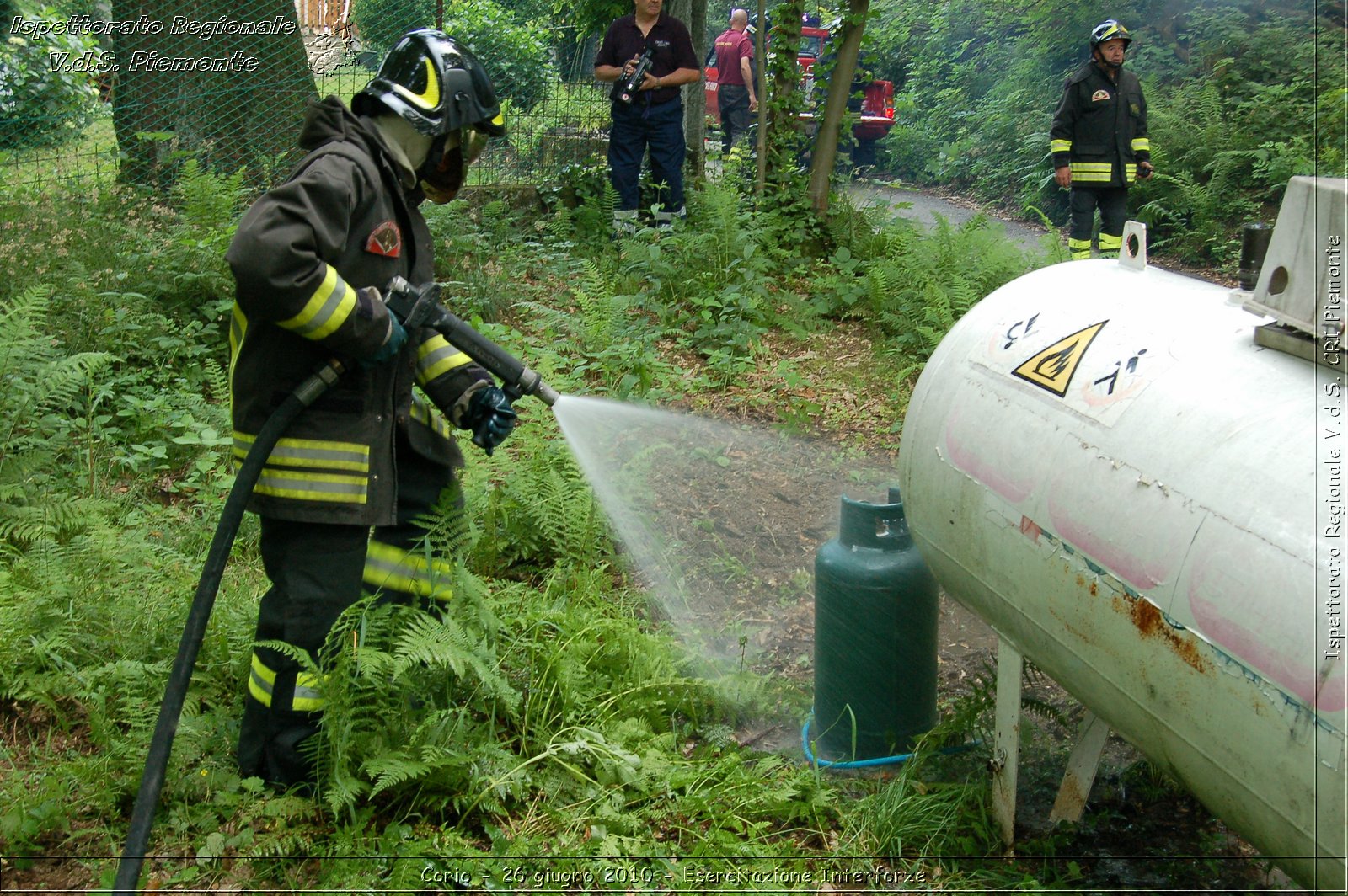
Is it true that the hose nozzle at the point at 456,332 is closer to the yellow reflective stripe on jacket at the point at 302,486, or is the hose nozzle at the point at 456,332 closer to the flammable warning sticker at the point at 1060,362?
the yellow reflective stripe on jacket at the point at 302,486

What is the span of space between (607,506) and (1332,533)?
11.6ft

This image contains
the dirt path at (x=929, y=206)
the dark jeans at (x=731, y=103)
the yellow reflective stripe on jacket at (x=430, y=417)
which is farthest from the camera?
the dark jeans at (x=731, y=103)

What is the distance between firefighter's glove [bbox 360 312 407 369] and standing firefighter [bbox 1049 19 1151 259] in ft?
23.3

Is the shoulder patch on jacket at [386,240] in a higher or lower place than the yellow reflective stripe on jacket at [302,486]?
higher

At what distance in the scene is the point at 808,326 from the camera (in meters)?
7.80

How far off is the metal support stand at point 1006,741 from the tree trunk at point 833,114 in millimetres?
6478

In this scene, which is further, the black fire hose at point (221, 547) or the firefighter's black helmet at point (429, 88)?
the firefighter's black helmet at point (429, 88)

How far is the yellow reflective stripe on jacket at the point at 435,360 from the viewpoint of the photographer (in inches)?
132

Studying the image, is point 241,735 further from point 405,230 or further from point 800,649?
point 800,649

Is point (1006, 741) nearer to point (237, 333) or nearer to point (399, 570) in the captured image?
point (399, 570)

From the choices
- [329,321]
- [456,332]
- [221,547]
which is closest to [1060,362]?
[456,332]

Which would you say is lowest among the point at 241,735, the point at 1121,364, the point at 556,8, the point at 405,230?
the point at 241,735

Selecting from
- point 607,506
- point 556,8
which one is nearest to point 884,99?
point 556,8

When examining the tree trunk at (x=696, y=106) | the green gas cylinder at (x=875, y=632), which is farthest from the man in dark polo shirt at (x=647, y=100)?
the green gas cylinder at (x=875, y=632)
